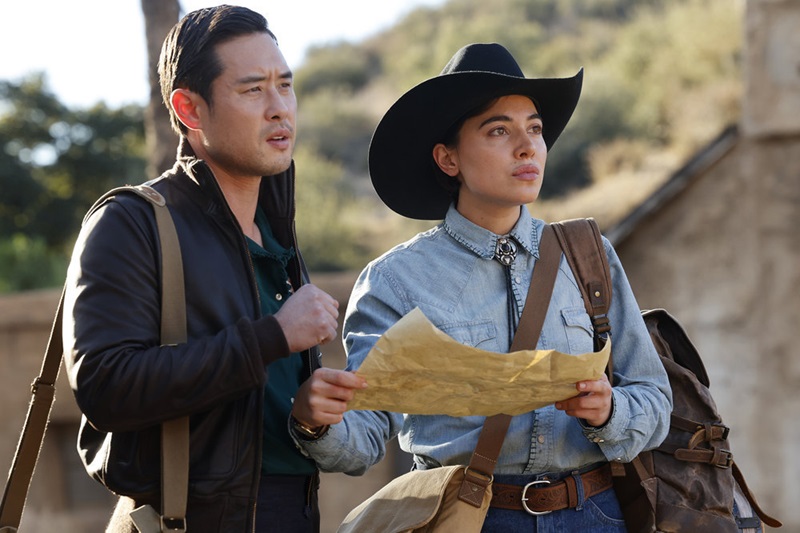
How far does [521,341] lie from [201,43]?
1170 mm

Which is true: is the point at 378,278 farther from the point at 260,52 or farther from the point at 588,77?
the point at 588,77

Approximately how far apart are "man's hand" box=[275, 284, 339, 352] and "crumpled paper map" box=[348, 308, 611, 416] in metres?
0.14

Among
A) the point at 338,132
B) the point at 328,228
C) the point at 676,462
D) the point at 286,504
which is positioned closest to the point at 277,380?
the point at 286,504

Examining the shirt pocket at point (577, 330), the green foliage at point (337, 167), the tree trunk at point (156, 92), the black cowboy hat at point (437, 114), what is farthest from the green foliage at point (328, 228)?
the shirt pocket at point (577, 330)

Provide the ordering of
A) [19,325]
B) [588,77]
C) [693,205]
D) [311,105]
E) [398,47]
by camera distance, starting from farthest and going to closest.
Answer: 1. [398,47]
2. [311,105]
3. [588,77]
4. [19,325]
5. [693,205]

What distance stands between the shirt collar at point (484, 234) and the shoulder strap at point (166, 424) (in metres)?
0.88

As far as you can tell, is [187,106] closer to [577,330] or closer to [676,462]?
[577,330]

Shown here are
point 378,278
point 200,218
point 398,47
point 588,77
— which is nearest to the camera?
point 200,218

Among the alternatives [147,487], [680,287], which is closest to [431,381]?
[147,487]

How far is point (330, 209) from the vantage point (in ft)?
96.6

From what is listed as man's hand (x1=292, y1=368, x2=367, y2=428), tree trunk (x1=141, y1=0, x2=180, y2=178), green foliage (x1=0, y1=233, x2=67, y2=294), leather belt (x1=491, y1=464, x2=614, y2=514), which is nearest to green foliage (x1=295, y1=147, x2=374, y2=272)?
green foliage (x1=0, y1=233, x2=67, y2=294)

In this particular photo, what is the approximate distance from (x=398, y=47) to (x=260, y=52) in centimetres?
5408

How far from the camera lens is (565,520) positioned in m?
3.12

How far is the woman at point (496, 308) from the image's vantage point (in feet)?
10.3
